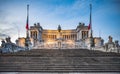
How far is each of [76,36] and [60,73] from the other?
38.4 meters

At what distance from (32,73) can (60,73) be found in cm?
107

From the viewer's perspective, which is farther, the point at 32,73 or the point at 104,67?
the point at 104,67

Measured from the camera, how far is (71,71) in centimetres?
819

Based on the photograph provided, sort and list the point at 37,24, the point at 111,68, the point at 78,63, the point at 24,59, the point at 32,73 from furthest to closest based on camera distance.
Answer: the point at 37,24 → the point at 24,59 → the point at 78,63 → the point at 111,68 → the point at 32,73

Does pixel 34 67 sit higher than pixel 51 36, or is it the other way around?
pixel 51 36

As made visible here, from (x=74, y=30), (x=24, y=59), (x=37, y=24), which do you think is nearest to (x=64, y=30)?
(x=74, y=30)

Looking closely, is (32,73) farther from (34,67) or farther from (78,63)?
(78,63)

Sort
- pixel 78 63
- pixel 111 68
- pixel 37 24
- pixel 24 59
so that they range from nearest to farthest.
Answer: pixel 111 68 → pixel 78 63 → pixel 24 59 → pixel 37 24

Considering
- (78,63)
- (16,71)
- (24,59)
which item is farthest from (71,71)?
(24,59)

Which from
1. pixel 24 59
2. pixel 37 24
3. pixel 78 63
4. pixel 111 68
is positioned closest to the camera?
pixel 111 68

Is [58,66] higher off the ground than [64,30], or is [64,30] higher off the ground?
[64,30]

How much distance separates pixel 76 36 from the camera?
46031mm

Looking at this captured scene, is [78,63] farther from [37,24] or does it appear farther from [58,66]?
[37,24]

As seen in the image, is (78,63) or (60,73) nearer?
(60,73)
